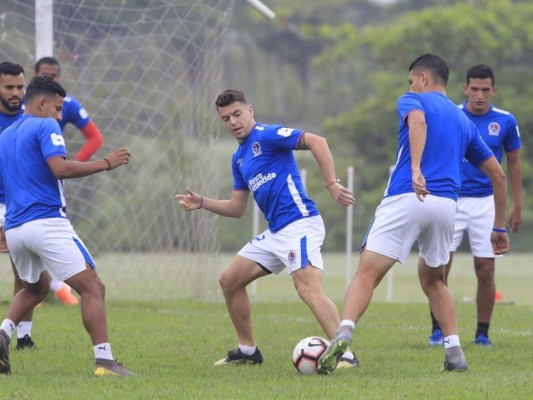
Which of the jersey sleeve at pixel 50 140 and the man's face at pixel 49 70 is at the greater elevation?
the man's face at pixel 49 70

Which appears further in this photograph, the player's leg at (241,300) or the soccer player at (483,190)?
the soccer player at (483,190)

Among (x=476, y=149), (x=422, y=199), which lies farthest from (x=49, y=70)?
(x=422, y=199)

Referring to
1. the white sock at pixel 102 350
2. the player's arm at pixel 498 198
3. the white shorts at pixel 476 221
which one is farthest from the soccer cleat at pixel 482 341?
the white sock at pixel 102 350

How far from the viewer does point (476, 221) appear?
10.8 m

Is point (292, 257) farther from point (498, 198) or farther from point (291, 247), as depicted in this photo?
point (498, 198)

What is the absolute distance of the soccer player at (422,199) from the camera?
808 centimetres

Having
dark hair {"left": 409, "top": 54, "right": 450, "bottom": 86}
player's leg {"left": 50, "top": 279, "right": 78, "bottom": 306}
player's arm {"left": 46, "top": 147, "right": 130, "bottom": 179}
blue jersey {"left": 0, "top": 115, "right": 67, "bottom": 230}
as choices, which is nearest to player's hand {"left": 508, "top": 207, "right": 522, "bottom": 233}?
dark hair {"left": 409, "top": 54, "right": 450, "bottom": 86}

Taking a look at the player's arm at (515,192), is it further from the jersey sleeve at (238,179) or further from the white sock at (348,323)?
the white sock at (348,323)

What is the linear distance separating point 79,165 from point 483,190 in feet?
14.0

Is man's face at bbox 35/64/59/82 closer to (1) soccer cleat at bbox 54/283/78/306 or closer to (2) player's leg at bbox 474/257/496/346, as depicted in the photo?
(1) soccer cleat at bbox 54/283/78/306

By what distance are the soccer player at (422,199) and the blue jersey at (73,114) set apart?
4.53 meters

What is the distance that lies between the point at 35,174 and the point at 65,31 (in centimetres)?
688

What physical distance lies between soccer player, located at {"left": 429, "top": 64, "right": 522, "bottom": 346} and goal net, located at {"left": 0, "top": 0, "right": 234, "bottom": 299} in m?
4.83

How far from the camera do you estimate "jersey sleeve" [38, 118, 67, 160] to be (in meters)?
7.94
